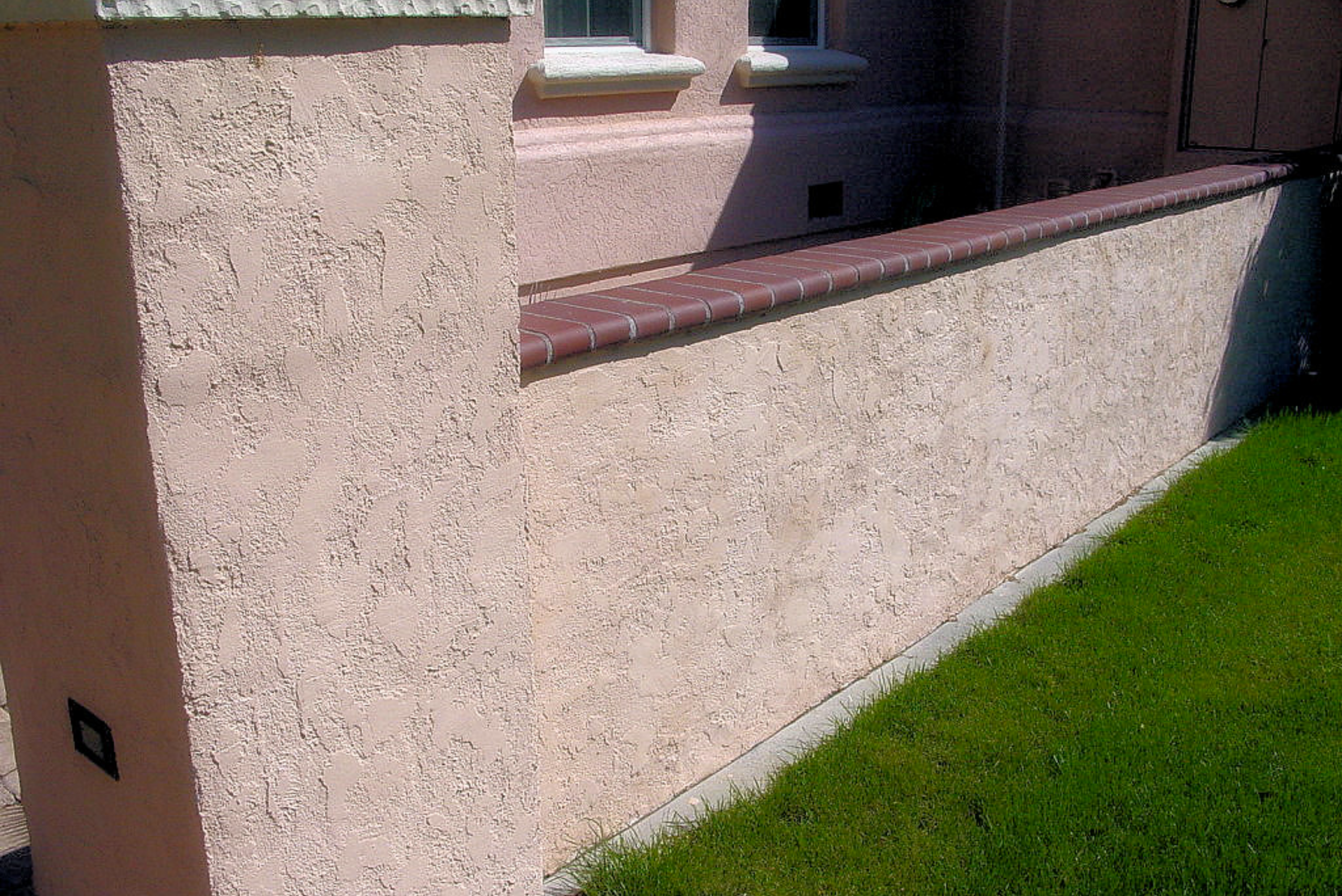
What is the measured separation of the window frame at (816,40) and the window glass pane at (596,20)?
110 cm

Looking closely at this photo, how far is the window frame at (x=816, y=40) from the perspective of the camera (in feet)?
28.0

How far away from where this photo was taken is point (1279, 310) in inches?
296

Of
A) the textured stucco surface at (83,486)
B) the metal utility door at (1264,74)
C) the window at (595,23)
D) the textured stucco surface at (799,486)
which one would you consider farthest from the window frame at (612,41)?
the textured stucco surface at (83,486)

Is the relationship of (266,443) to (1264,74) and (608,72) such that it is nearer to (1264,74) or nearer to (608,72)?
(608,72)

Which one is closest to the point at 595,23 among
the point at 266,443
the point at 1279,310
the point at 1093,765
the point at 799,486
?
the point at 1279,310

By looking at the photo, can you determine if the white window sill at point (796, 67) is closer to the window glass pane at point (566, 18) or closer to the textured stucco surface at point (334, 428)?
the window glass pane at point (566, 18)

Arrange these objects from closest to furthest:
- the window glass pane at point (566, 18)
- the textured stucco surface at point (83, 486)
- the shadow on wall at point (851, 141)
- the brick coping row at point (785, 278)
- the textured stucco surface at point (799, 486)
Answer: the textured stucco surface at point (83, 486) < the brick coping row at point (785, 278) < the textured stucco surface at point (799, 486) < the window glass pane at point (566, 18) < the shadow on wall at point (851, 141)

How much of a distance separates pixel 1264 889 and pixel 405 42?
278 cm

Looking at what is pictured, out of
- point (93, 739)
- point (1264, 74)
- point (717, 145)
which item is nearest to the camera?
point (93, 739)

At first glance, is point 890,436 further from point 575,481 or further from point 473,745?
point 473,745

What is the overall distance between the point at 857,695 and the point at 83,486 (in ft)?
8.78

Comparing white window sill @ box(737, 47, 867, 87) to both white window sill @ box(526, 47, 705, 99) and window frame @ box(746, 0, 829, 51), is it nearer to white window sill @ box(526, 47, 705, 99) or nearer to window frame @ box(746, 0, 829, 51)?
window frame @ box(746, 0, 829, 51)

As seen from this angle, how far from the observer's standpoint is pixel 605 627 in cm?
339

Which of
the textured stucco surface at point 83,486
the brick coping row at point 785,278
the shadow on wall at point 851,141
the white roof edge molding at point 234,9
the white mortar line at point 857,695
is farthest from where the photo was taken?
the shadow on wall at point 851,141
